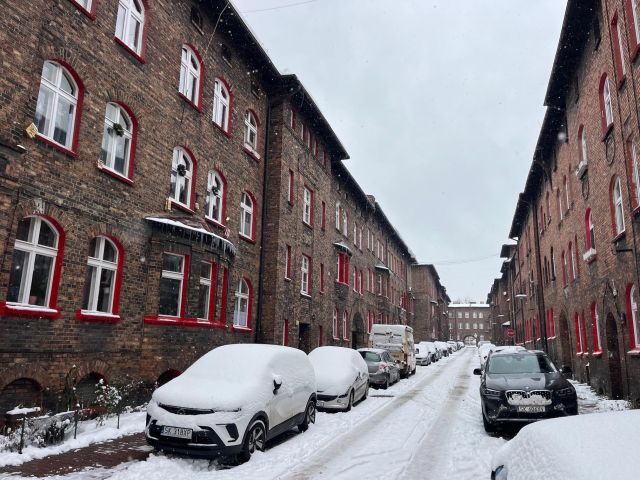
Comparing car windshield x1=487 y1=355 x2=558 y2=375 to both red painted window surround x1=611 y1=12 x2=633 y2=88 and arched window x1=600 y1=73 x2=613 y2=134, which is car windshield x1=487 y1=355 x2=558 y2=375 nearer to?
arched window x1=600 y1=73 x2=613 y2=134

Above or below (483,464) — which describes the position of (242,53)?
above

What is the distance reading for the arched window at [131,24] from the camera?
11883 millimetres

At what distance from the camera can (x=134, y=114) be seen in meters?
12.0

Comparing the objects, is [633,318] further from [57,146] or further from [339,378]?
[57,146]

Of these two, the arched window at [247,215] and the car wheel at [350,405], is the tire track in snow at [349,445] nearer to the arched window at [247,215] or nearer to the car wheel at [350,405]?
the car wheel at [350,405]

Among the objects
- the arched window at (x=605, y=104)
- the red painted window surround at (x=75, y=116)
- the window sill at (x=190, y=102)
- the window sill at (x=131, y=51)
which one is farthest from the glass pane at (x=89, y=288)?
the arched window at (x=605, y=104)

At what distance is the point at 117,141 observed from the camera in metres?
11.6

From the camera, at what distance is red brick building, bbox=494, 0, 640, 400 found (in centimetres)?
1255

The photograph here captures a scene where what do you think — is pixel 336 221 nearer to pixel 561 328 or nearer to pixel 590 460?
pixel 561 328

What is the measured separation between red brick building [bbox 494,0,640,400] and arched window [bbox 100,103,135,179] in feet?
39.6

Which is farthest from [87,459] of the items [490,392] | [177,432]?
[490,392]

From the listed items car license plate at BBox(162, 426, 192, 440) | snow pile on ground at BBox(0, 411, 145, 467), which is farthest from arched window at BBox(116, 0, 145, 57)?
car license plate at BBox(162, 426, 192, 440)

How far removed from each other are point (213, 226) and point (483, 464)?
34.6 feet

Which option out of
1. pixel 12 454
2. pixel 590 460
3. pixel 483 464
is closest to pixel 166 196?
pixel 12 454
